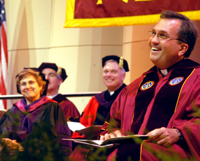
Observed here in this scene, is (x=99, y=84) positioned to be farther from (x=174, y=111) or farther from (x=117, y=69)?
(x=174, y=111)

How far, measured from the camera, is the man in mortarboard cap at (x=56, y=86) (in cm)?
608

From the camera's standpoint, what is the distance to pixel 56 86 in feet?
21.0

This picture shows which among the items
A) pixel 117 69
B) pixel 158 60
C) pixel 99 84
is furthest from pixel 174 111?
pixel 99 84

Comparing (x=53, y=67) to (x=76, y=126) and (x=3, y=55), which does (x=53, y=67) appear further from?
(x=76, y=126)

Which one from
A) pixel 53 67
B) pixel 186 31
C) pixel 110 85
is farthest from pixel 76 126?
pixel 53 67

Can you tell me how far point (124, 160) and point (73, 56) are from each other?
17.9 ft

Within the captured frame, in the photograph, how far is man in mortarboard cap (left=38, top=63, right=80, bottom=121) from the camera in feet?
20.0

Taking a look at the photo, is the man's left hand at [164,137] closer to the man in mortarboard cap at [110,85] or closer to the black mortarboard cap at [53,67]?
the man in mortarboard cap at [110,85]

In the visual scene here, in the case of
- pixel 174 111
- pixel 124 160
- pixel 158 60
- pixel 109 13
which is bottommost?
pixel 124 160

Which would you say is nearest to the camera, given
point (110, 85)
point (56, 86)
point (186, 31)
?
point (186, 31)

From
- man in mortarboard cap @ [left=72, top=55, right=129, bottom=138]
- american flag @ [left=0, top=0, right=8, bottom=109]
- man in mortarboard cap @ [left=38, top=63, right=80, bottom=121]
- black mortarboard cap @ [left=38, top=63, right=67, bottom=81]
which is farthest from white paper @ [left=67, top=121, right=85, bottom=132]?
american flag @ [left=0, top=0, right=8, bottom=109]

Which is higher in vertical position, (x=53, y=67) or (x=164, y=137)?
(x=53, y=67)

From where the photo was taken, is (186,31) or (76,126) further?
(76,126)

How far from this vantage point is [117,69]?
5422 mm
